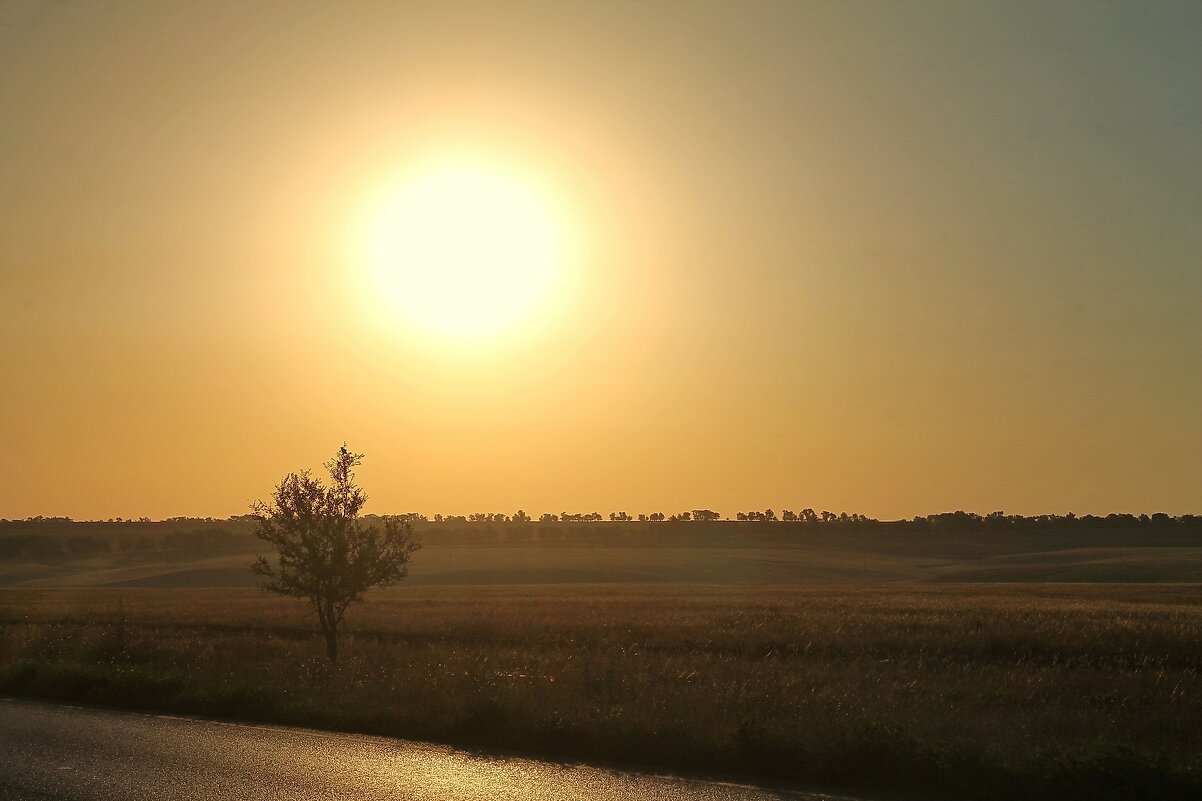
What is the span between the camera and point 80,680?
1970cm

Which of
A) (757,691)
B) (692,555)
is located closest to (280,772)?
(757,691)

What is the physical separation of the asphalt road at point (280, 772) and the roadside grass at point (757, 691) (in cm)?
110

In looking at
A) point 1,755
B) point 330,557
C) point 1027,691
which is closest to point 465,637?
point 330,557

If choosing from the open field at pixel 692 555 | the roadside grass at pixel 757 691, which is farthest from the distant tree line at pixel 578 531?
the roadside grass at pixel 757 691

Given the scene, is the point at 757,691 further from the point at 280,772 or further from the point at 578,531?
the point at 578,531

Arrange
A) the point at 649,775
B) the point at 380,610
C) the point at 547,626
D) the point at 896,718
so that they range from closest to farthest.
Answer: the point at 649,775 → the point at 896,718 → the point at 547,626 → the point at 380,610

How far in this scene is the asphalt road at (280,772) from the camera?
1088cm

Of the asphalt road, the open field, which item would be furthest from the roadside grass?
the open field

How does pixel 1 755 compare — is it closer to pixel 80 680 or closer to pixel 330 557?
pixel 80 680

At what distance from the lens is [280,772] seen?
1191cm

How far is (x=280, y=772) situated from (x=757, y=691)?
7.94m

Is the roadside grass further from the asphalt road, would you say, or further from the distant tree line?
the distant tree line

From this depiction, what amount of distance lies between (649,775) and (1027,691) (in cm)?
1024

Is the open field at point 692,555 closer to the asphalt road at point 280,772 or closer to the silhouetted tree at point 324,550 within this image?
the silhouetted tree at point 324,550
